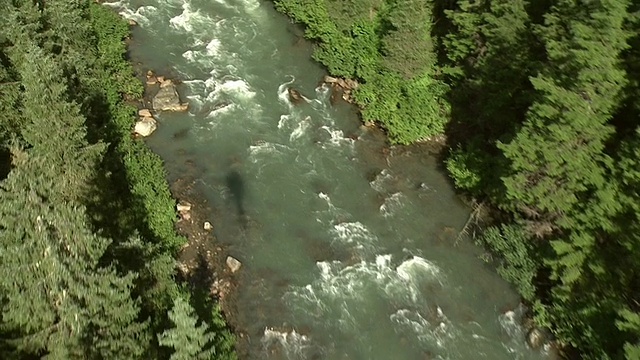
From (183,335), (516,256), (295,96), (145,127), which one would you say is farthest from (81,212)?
(516,256)

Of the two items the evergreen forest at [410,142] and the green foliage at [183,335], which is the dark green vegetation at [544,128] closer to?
the evergreen forest at [410,142]

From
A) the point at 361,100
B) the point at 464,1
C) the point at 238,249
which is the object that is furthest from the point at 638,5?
the point at 238,249

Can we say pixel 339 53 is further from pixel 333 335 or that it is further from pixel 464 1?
pixel 333 335

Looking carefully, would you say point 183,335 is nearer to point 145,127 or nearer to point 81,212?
point 81,212

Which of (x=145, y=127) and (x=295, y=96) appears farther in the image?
(x=295, y=96)

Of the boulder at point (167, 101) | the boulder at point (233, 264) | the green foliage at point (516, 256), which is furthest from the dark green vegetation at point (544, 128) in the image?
the boulder at point (233, 264)
